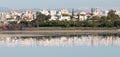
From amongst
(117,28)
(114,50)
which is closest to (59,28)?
(117,28)

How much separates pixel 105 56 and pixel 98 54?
73 cm

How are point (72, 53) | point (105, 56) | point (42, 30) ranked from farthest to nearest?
point (42, 30) < point (72, 53) < point (105, 56)

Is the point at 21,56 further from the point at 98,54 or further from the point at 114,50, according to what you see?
the point at 114,50

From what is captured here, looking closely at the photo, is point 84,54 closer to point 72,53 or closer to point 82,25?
point 72,53

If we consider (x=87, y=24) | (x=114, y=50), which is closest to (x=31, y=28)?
(x=87, y=24)

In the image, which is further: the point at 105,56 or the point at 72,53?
the point at 72,53

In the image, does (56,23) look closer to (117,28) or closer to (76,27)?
(76,27)

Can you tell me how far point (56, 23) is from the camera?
150 feet

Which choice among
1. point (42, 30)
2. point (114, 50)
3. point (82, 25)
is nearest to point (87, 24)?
point (82, 25)

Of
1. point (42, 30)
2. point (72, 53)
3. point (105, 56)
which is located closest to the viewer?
point (105, 56)

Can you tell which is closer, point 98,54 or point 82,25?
point 98,54

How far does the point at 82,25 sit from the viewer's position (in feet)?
148

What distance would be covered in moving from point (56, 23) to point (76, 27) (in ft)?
8.54

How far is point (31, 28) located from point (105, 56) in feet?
97.3
